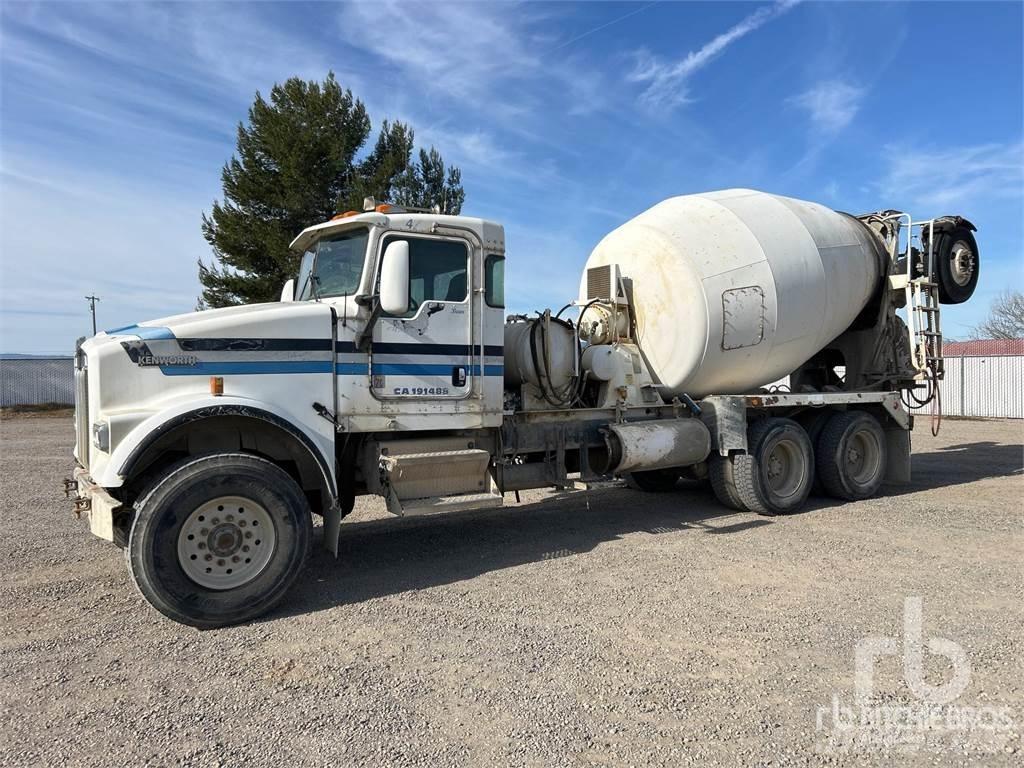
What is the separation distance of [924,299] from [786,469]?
3.21 m

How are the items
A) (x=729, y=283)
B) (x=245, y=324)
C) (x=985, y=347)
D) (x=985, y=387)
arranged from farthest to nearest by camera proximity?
(x=985, y=347)
(x=985, y=387)
(x=729, y=283)
(x=245, y=324)

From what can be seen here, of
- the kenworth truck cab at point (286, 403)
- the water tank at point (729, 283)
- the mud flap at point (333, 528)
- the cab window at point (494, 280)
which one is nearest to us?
the kenworth truck cab at point (286, 403)

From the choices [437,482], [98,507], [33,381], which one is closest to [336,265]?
[437,482]

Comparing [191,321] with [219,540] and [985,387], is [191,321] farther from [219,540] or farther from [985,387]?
[985,387]

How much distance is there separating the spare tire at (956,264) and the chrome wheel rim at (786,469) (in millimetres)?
3335

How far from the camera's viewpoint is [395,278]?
5531 millimetres

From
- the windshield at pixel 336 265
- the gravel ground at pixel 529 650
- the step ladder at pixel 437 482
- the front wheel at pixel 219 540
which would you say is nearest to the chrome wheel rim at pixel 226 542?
the front wheel at pixel 219 540

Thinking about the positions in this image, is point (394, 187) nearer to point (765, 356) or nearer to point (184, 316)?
point (765, 356)

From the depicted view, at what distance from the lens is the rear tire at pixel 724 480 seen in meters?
8.36

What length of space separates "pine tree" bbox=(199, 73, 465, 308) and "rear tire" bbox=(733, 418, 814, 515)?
45.2ft

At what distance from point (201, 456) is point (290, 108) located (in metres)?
18.4

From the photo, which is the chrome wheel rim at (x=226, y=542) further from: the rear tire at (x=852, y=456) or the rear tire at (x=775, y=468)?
the rear tire at (x=852, y=456)

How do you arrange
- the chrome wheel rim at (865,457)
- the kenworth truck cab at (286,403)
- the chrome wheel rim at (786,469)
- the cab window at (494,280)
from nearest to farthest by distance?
the kenworth truck cab at (286,403) → the cab window at (494,280) → the chrome wheel rim at (786,469) → the chrome wheel rim at (865,457)

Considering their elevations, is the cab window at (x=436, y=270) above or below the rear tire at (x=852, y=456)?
above
